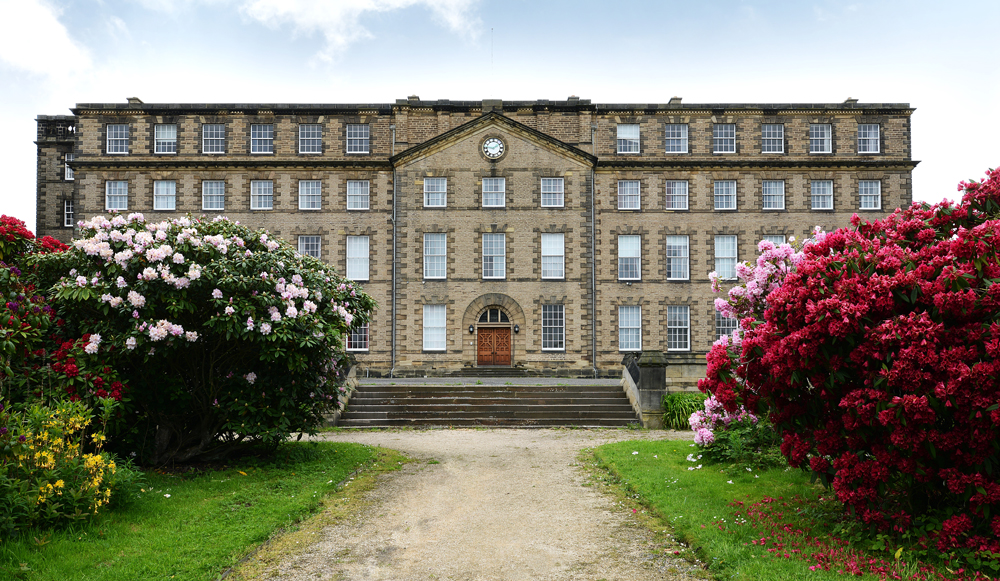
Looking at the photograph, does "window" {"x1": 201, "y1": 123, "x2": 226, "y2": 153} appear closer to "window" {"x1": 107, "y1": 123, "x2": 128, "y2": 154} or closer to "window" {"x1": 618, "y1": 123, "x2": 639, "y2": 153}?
"window" {"x1": 107, "y1": 123, "x2": 128, "y2": 154}

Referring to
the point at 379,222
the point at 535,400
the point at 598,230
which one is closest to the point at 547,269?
the point at 598,230

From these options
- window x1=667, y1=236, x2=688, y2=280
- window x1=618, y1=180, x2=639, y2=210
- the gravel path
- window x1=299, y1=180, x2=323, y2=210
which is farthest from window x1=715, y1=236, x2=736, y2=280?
the gravel path

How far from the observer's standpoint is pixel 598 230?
110 feet

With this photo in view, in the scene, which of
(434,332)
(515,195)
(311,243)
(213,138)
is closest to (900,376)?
(434,332)

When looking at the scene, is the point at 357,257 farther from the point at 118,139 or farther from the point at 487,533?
the point at 487,533

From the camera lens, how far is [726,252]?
3409cm

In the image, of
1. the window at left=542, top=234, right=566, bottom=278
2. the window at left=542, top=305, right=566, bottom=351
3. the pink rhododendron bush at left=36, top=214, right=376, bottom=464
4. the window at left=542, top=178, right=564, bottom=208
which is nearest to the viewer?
the pink rhododendron bush at left=36, top=214, right=376, bottom=464

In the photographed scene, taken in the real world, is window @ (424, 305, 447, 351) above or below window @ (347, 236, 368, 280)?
below

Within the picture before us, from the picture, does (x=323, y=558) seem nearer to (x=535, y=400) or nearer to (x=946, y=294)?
(x=946, y=294)

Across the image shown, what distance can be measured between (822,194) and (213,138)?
31.1 m

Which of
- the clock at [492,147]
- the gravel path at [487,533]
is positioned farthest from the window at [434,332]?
the gravel path at [487,533]

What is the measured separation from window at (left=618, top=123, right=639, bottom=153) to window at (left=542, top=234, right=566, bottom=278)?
581 centimetres

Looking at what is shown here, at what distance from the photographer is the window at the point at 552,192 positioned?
33.4 metres

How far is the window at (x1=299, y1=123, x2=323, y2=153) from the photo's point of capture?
1366 inches
